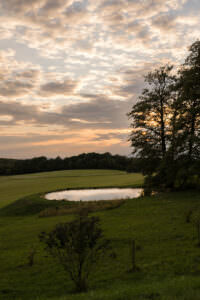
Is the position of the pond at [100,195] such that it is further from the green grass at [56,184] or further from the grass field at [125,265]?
the grass field at [125,265]

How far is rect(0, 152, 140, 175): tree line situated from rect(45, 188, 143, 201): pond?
234ft

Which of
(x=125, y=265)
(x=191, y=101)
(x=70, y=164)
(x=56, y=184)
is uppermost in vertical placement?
(x=191, y=101)

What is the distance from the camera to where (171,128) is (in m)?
41.8

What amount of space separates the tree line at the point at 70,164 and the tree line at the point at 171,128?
253 ft

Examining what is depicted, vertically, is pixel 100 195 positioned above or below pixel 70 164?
below

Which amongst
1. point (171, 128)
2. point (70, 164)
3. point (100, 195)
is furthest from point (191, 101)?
point (70, 164)

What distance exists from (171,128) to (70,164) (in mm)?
94650

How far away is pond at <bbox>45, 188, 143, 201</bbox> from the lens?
41.6 metres

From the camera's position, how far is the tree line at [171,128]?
119 ft

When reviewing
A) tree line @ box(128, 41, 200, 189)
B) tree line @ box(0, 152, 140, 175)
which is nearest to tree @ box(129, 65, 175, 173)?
tree line @ box(128, 41, 200, 189)

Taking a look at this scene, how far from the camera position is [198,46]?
119ft

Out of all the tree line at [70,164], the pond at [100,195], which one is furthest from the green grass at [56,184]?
the tree line at [70,164]

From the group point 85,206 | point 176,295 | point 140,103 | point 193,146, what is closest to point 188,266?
point 176,295

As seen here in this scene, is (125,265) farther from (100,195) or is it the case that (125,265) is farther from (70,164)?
(70,164)
